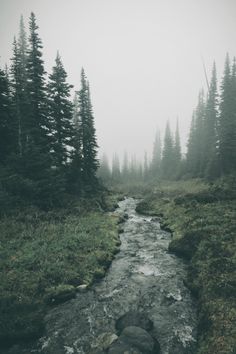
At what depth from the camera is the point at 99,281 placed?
14.5 m

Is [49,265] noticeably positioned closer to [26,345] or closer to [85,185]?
[26,345]

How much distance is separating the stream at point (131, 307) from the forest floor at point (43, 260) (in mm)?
701

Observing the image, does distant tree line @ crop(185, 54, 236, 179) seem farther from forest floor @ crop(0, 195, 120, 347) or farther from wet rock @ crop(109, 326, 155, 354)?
wet rock @ crop(109, 326, 155, 354)

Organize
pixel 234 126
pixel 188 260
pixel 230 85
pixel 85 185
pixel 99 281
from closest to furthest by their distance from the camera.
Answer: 1. pixel 99 281
2. pixel 188 260
3. pixel 85 185
4. pixel 234 126
5. pixel 230 85

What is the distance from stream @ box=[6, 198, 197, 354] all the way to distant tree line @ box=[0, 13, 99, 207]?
11.8 m

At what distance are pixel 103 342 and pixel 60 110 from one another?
2873 cm

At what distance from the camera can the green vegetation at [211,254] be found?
9039 mm

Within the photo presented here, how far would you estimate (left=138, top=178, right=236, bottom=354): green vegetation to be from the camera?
29.7 ft

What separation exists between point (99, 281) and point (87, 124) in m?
30.2

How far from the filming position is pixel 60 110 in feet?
108

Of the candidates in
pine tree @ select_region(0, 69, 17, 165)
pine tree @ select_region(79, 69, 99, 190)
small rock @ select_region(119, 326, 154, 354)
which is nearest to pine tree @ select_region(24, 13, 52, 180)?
pine tree @ select_region(0, 69, 17, 165)

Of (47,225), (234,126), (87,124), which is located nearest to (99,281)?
(47,225)

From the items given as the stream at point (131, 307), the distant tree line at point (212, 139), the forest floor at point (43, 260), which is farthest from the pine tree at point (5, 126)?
the distant tree line at point (212, 139)

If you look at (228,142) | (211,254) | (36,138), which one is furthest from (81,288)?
(228,142)
